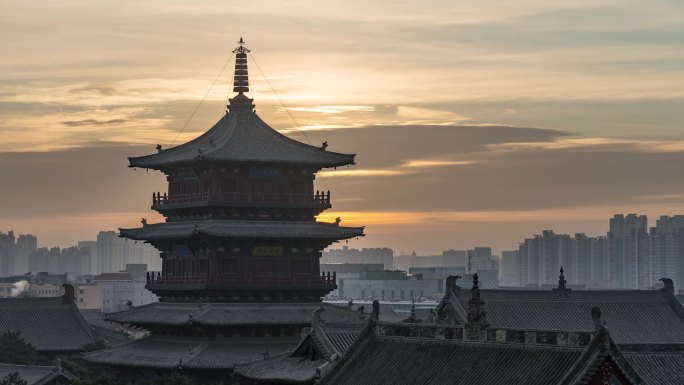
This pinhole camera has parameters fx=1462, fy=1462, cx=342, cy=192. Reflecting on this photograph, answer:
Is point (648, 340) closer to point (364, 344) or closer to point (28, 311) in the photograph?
point (364, 344)

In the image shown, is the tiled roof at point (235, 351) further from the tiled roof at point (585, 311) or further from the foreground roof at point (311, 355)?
the tiled roof at point (585, 311)

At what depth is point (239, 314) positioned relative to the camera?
81125 mm

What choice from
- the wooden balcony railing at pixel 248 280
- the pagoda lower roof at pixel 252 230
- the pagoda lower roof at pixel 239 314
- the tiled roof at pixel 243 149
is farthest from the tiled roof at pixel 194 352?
the tiled roof at pixel 243 149

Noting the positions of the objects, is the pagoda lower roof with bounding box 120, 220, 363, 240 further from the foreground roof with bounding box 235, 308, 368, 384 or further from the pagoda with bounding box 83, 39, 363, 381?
the foreground roof with bounding box 235, 308, 368, 384

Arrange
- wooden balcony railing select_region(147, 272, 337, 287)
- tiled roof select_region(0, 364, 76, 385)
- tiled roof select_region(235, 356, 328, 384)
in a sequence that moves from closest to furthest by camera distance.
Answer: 1. tiled roof select_region(235, 356, 328, 384)
2. wooden balcony railing select_region(147, 272, 337, 287)
3. tiled roof select_region(0, 364, 76, 385)

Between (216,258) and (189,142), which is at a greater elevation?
(189,142)

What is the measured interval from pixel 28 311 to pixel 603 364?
67113 millimetres

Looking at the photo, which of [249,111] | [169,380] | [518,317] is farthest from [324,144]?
[169,380]

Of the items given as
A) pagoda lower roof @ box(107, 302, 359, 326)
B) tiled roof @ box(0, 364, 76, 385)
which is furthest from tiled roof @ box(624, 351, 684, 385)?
tiled roof @ box(0, 364, 76, 385)

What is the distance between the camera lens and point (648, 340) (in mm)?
83875

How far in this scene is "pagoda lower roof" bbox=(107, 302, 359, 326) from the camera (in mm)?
80250

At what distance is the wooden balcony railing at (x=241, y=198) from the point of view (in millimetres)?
83250

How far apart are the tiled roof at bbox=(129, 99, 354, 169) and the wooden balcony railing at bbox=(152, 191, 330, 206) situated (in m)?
1.91

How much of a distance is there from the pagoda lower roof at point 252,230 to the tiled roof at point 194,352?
5.85 metres
